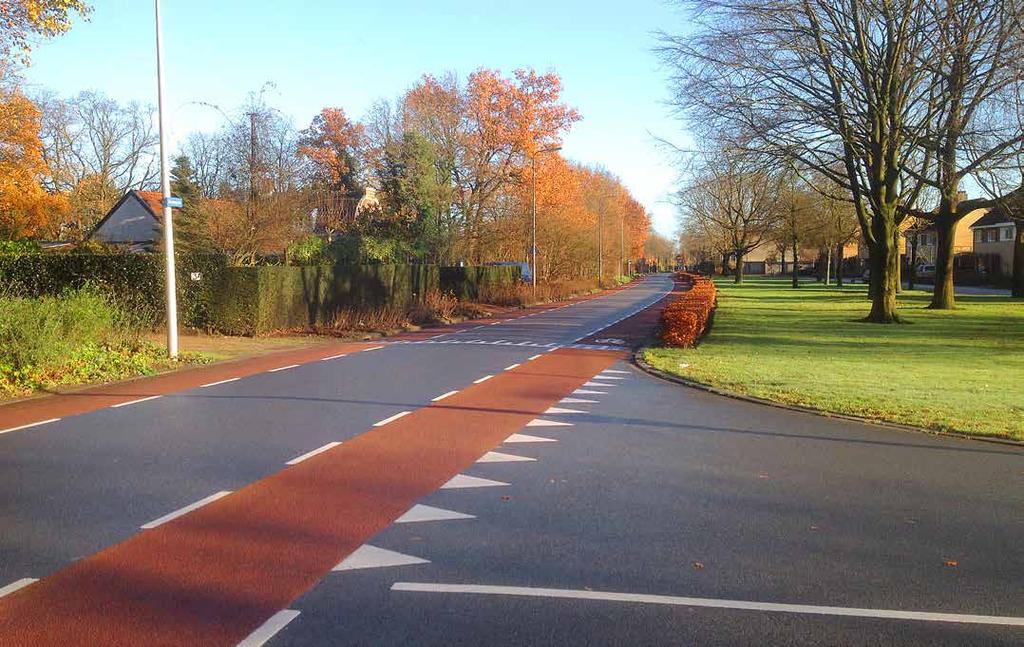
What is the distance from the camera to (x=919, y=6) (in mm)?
21062

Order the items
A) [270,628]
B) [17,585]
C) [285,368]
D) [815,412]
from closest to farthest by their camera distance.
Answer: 1. [270,628]
2. [17,585]
3. [815,412]
4. [285,368]

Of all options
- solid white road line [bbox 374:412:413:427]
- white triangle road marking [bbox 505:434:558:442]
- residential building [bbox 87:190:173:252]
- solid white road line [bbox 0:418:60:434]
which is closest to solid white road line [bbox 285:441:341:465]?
solid white road line [bbox 374:412:413:427]

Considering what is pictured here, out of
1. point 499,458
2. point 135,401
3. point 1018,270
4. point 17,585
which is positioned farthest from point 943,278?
point 17,585

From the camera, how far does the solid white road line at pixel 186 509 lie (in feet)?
19.2

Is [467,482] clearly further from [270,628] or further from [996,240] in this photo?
[996,240]

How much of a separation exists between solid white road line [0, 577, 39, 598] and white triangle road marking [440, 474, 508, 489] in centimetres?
309

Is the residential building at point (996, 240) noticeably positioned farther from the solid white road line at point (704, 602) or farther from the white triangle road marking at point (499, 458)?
the solid white road line at point (704, 602)

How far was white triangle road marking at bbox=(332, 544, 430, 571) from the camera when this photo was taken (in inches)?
196

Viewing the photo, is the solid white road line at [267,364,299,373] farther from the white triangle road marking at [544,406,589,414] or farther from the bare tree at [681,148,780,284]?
the bare tree at [681,148,780,284]

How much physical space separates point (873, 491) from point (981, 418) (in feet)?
14.1

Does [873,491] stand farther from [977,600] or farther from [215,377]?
[215,377]

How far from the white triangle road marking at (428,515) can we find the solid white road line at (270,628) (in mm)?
1690

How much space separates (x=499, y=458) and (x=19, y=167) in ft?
90.7

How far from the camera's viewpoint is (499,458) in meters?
7.98
